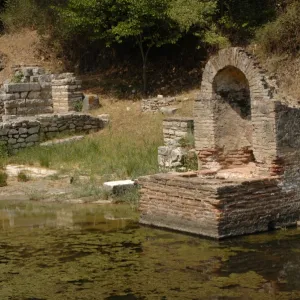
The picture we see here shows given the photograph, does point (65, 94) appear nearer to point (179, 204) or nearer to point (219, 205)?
point (179, 204)

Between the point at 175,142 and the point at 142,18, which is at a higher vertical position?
the point at 142,18

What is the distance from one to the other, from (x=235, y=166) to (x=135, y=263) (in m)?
4.07

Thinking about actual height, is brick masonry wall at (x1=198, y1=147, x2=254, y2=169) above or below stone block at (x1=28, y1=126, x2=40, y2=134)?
below

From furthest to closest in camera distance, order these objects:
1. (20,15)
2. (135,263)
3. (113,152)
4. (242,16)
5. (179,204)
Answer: (20,15) < (242,16) < (113,152) < (179,204) < (135,263)

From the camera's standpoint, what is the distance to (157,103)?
85.7ft

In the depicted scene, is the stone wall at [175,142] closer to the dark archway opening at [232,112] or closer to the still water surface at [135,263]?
the dark archway opening at [232,112]

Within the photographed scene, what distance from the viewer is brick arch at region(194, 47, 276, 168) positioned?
13.6 metres

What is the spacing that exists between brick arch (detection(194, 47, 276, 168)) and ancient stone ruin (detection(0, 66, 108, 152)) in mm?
9049

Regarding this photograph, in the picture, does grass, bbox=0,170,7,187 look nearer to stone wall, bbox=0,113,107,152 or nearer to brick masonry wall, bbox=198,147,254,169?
stone wall, bbox=0,113,107,152

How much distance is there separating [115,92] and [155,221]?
50.8 feet

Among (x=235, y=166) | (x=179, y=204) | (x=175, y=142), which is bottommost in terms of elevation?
(x=179, y=204)

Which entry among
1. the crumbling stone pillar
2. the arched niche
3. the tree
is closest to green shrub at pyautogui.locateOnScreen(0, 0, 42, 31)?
the tree

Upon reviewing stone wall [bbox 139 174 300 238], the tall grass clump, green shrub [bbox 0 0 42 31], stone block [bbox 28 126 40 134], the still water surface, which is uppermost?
green shrub [bbox 0 0 42 31]

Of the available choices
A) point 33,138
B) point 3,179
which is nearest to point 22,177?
point 3,179
